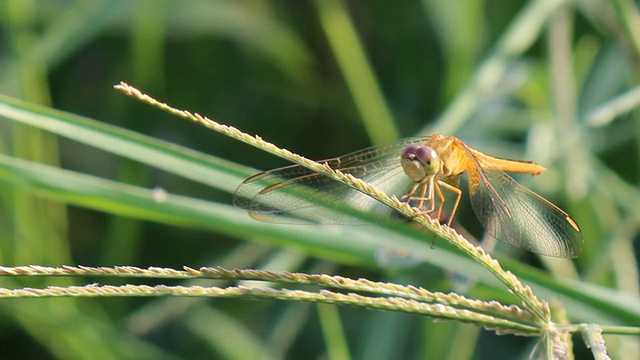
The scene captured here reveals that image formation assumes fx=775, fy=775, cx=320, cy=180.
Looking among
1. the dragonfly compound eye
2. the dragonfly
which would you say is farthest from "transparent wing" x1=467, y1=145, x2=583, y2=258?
the dragonfly compound eye

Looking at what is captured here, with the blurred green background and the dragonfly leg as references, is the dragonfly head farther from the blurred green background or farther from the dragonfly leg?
the blurred green background

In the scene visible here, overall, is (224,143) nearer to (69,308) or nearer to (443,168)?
(69,308)

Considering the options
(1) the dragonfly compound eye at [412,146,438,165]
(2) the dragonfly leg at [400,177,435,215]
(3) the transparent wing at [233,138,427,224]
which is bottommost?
(3) the transparent wing at [233,138,427,224]

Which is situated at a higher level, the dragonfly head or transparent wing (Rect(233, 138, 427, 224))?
the dragonfly head

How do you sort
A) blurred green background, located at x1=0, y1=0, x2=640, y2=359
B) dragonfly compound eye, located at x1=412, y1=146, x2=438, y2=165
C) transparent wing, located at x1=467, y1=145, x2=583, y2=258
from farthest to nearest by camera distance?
blurred green background, located at x1=0, y1=0, x2=640, y2=359
dragonfly compound eye, located at x1=412, y1=146, x2=438, y2=165
transparent wing, located at x1=467, y1=145, x2=583, y2=258

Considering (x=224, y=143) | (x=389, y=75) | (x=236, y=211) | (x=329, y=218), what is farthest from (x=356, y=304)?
(x=389, y=75)

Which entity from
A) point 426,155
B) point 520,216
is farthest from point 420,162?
point 520,216
